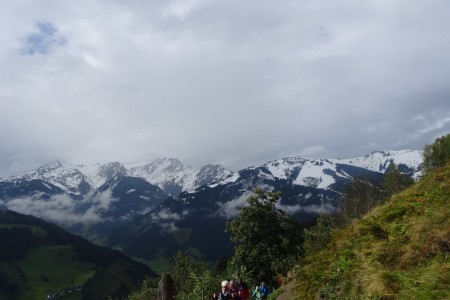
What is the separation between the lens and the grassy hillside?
447 inches

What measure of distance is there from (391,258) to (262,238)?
1744 inches

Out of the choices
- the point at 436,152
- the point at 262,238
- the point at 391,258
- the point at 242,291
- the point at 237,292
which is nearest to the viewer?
the point at 391,258

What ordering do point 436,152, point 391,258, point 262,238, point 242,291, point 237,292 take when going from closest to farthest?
1. point 391,258
2. point 237,292
3. point 242,291
4. point 262,238
5. point 436,152

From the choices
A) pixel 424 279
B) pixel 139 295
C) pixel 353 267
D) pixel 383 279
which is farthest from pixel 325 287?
pixel 139 295

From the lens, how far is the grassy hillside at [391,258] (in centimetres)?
1134

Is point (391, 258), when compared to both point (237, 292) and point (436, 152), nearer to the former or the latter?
point (237, 292)

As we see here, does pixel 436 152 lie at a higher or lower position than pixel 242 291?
higher

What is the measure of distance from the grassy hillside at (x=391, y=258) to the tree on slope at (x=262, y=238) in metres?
35.0

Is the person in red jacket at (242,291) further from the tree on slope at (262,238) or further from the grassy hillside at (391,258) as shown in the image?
the tree on slope at (262,238)

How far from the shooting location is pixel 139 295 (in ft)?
437

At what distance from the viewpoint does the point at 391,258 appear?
14.1m

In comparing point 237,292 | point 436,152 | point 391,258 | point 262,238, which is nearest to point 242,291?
point 237,292

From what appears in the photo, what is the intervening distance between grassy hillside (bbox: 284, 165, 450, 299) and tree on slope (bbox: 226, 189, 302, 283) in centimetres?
3504

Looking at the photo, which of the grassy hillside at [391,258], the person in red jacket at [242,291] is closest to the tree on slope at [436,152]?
the person in red jacket at [242,291]
